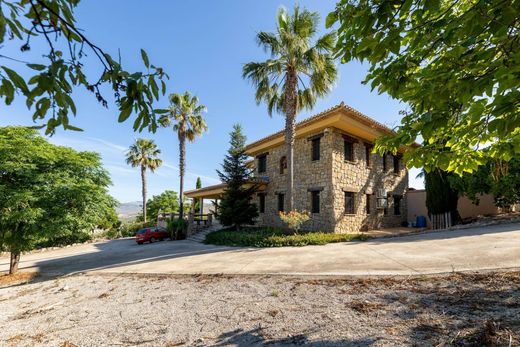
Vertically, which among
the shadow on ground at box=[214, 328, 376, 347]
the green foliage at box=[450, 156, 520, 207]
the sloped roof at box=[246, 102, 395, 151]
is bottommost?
the shadow on ground at box=[214, 328, 376, 347]

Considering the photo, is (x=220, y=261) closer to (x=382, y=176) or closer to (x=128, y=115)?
(x=128, y=115)

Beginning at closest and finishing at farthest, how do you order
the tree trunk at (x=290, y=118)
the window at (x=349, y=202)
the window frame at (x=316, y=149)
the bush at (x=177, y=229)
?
the tree trunk at (x=290, y=118) < the window at (x=349, y=202) < the window frame at (x=316, y=149) < the bush at (x=177, y=229)

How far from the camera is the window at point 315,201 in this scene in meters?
16.0

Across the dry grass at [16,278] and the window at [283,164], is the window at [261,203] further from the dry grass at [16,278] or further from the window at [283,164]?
the dry grass at [16,278]

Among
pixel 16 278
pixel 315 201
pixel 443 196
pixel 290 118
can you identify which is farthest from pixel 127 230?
pixel 443 196

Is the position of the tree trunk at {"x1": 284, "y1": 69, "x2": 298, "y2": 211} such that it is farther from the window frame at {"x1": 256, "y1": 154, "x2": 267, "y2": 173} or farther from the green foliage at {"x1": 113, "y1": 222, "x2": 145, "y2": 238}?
the green foliage at {"x1": 113, "y1": 222, "x2": 145, "y2": 238}

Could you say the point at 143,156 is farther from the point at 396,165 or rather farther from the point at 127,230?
the point at 396,165

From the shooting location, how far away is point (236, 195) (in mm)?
17922

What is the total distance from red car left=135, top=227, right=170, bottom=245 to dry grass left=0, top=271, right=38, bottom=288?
8623mm

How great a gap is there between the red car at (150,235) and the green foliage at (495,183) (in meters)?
21.0

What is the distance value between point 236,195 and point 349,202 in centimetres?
749

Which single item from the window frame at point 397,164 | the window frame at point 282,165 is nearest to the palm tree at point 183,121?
the window frame at point 282,165

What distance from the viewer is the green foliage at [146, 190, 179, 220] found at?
3522 centimetres

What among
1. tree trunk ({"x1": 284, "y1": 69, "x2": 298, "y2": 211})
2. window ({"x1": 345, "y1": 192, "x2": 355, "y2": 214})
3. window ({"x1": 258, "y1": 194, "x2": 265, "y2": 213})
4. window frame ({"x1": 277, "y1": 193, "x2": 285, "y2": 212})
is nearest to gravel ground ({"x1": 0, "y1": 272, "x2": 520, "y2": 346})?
tree trunk ({"x1": 284, "y1": 69, "x2": 298, "y2": 211})
